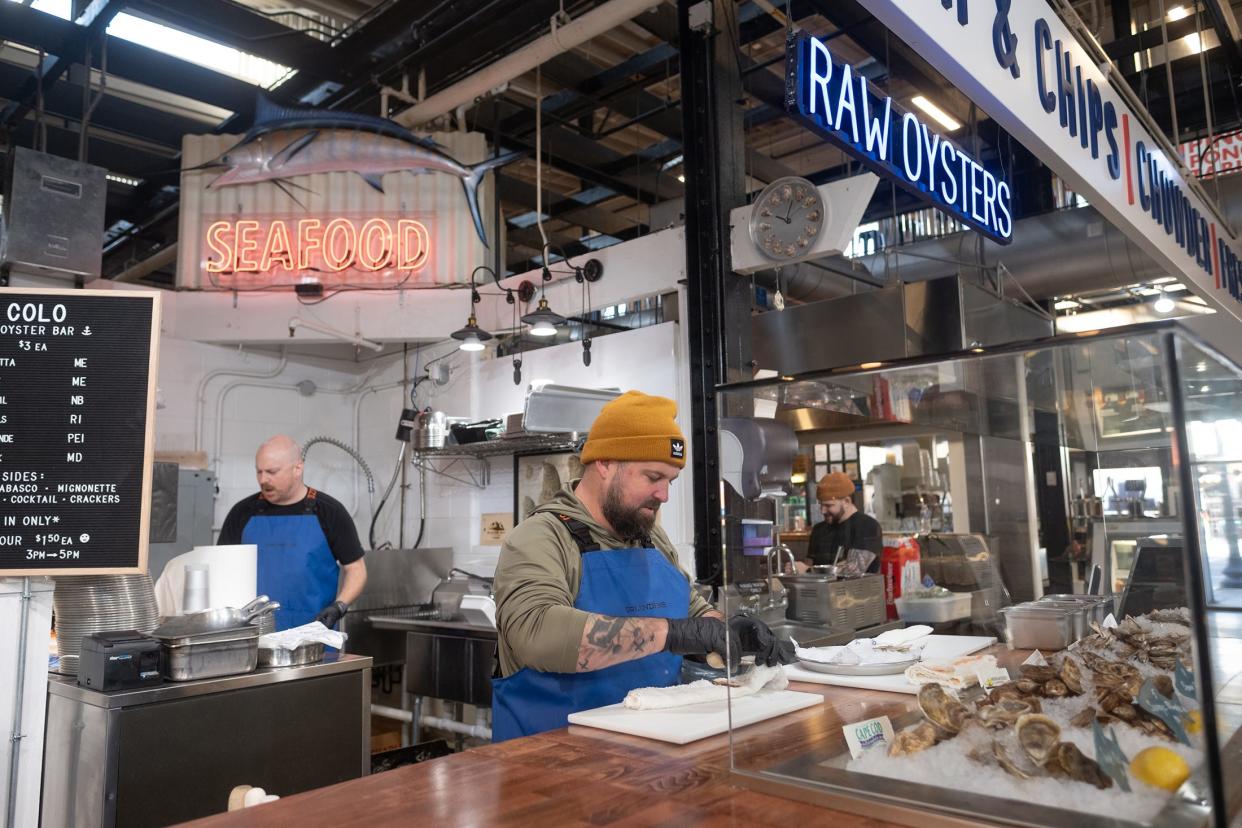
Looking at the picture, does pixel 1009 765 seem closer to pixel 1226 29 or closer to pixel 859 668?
pixel 859 668

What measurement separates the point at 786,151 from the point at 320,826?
715 centimetres

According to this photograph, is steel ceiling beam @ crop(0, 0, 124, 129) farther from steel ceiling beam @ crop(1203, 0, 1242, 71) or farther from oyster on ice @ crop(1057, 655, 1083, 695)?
steel ceiling beam @ crop(1203, 0, 1242, 71)

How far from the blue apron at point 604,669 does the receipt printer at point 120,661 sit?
125 cm

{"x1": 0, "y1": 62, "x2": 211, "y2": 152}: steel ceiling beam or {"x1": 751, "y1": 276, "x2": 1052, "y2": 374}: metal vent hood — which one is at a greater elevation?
{"x1": 0, "y1": 62, "x2": 211, "y2": 152}: steel ceiling beam

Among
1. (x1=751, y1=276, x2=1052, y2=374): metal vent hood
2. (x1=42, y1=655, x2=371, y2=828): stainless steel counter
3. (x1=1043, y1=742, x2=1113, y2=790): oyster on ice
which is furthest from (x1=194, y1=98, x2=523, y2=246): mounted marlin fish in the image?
(x1=1043, y1=742, x2=1113, y2=790): oyster on ice

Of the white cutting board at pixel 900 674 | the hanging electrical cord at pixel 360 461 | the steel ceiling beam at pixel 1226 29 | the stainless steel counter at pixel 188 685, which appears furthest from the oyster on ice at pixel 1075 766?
the hanging electrical cord at pixel 360 461

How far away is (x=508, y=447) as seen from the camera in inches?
239

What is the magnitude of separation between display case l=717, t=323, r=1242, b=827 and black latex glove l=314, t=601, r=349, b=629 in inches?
114

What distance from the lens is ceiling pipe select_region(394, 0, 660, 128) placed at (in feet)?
15.5

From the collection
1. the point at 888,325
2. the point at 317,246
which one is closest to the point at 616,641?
the point at 888,325

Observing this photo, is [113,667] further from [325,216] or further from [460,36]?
[325,216]

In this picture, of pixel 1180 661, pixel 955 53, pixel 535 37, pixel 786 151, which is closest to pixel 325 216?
pixel 535 37

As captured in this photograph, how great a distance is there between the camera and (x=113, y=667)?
269 cm

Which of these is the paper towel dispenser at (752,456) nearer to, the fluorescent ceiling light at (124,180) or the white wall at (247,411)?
the white wall at (247,411)
